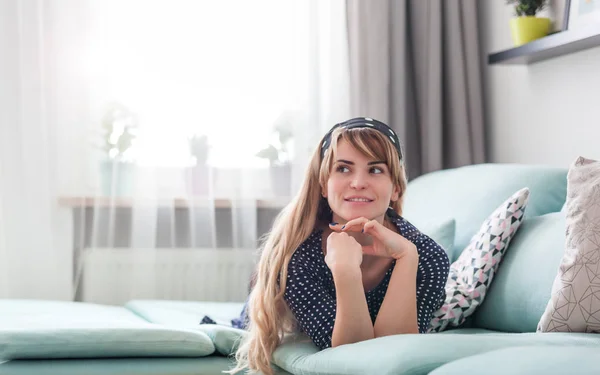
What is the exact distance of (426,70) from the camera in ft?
10.6

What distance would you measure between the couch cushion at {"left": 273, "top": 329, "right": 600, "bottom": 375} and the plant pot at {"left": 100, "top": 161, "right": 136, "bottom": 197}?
1.54 meters

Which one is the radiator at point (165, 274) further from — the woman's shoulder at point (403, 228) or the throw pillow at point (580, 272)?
the throw pillow at point (580, 272)

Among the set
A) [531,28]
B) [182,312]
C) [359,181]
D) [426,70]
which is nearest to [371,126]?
[359,181]

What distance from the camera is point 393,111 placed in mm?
3203

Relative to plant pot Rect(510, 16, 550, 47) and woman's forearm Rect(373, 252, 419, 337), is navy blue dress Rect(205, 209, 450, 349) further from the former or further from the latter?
plant pot Rect(510, 16, 550, 47)

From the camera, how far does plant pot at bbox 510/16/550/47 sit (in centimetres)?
271

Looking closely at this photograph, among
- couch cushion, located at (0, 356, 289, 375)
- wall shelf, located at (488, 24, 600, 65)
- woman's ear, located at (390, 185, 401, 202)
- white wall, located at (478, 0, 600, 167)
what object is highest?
wall shelf, located at (488, 24, 600, 65)

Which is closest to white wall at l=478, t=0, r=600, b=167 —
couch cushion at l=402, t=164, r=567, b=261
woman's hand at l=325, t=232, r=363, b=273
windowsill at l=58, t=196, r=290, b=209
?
couch cushion at l=402, t=164, r=567, b=261

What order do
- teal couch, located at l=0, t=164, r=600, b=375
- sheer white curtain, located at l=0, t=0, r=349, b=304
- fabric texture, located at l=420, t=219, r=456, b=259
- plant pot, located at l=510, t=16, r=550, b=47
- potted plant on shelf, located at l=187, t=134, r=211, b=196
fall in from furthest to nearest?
potted plant on shelf, located at l=187, t=134, r=211, b=196 < sheer white curtain, located at l=0, t=0, r=349, b=304 < plant pot, located at l=510, t=16, r=550, b=47 < fabric texture, located at l=420, t=219, r=456, b=259 < teal couch, located at l=0, t=164, r=600, b=375

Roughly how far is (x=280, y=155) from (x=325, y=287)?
144 cm

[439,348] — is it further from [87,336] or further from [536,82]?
[536,82]

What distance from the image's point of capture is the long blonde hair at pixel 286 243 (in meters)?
1.67

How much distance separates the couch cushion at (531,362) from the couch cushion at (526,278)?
729mm

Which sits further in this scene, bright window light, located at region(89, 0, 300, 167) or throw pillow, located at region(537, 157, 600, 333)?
bright window light, located at region(89, 0, 300, 167)
